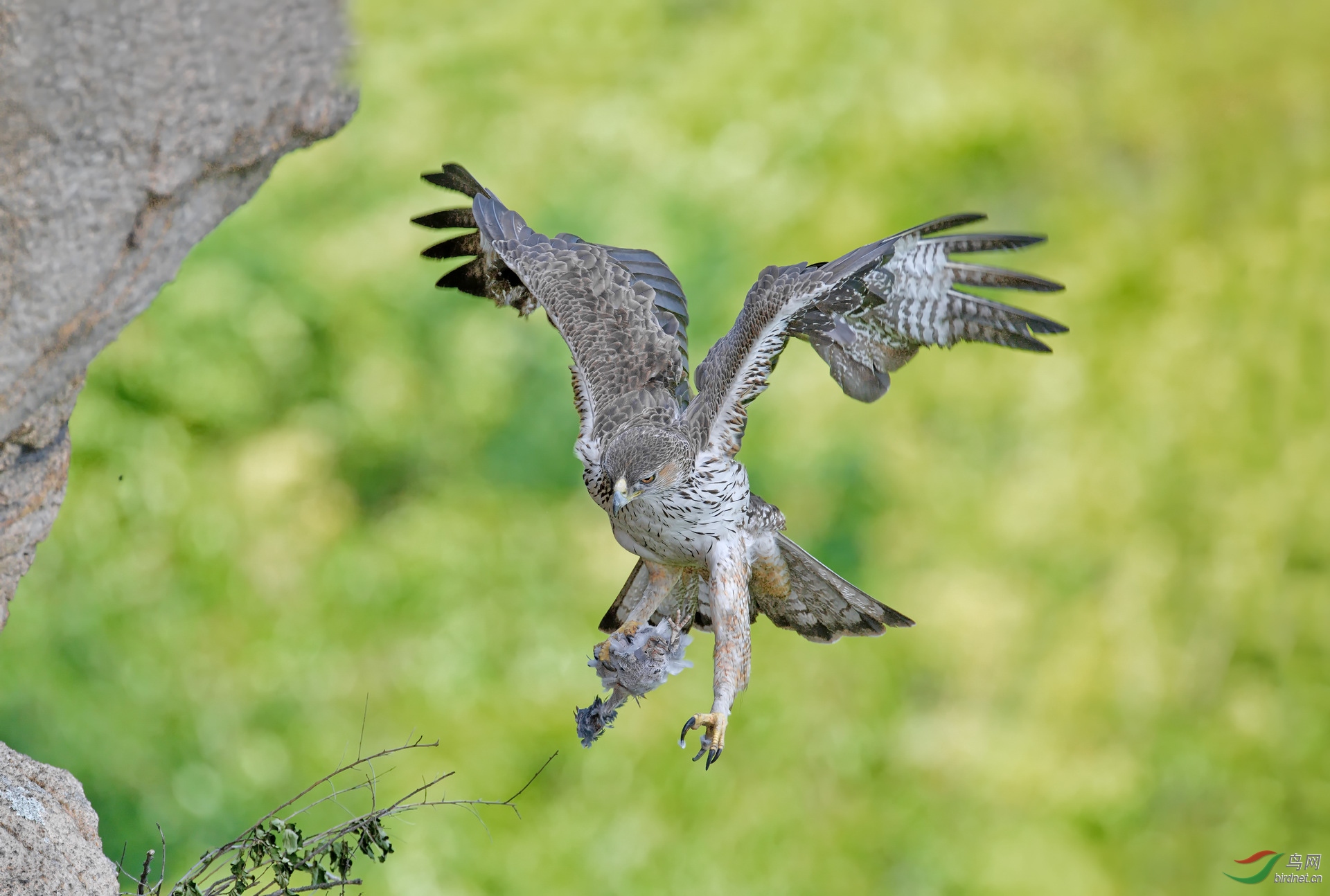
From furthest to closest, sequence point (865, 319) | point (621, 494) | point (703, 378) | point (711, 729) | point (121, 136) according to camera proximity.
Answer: point (865, 319) → point (703, 378) → point (711, 729) → point (621, 494) → point (121, 136)

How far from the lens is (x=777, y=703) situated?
8.26 m

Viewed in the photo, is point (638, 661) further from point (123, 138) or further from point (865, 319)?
point (123, 138)

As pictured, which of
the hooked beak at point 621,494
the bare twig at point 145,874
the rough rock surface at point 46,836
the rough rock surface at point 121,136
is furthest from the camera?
the bare twig at point 145,874

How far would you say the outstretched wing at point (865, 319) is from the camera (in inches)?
136

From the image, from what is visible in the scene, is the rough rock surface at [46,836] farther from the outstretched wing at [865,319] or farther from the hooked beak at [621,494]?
the outstretched wing at [865,319]

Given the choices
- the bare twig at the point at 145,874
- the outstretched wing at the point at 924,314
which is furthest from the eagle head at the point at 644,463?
the bare twig at the point at 145,874

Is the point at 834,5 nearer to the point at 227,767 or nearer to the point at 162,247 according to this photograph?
the point at 227,767

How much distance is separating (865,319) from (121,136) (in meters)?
2.30

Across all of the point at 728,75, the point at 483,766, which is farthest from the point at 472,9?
the point at 483,766

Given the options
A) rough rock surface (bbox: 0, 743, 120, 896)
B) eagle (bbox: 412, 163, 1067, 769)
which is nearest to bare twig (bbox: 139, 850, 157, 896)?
rough rock surface (bbox: 0, 743, 120, 896)

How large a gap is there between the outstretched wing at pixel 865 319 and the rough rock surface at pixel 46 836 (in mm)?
1895

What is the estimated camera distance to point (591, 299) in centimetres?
390

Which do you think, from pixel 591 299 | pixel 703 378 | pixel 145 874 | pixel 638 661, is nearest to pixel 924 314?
pixel 703 378

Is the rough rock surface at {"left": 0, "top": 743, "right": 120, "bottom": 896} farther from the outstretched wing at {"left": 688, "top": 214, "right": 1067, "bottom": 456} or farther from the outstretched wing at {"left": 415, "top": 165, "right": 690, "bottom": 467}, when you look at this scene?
the outstretched wing at {"left": 688, "top": 214, "right": 1067, "bottom": 456}
